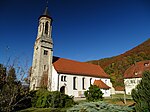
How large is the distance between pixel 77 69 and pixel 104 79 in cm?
965

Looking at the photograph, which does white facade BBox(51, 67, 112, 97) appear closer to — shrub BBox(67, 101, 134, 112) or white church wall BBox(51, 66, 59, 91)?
white church wall BBox(51, 66, 59, 91)

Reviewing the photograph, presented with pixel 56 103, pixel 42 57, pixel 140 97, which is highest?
pixel 42 57

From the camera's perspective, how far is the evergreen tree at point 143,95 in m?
7.20

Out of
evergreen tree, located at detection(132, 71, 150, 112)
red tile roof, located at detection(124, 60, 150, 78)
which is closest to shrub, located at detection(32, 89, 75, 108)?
evergreen tree, located at detection(132, 71, 150, 112)

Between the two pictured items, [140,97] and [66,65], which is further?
[66,65]

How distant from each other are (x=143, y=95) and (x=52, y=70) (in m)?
23.4

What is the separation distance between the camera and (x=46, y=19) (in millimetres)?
31688

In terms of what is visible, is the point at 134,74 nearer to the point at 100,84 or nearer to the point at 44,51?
the point at 100,84

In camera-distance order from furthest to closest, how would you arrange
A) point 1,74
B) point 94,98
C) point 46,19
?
point 46,19 → point 94,98 → point 1,74

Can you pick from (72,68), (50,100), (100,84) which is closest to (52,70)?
(72,68)

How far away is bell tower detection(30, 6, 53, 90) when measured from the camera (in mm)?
→ 27922

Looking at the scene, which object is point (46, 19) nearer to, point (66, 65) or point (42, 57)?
point (42, 57)

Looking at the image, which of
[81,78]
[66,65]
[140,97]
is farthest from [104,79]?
[140,97]

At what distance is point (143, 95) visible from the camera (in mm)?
7562
